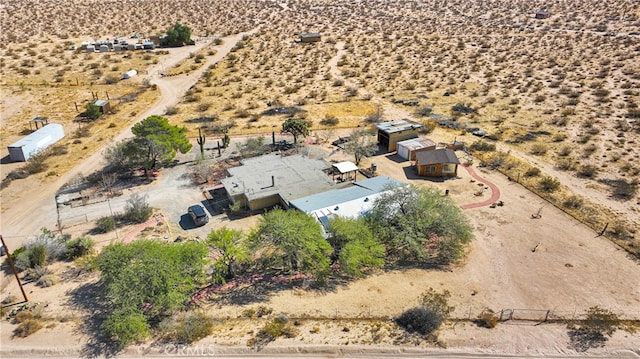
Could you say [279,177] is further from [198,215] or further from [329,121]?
[329,121]

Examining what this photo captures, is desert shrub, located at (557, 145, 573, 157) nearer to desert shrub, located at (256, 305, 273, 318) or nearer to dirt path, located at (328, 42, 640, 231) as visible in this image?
dirt path, located at (328, 42, 640, 231)

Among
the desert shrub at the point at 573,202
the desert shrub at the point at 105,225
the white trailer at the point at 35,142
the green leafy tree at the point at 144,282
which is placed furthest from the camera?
the white trailer at the point at 35,142

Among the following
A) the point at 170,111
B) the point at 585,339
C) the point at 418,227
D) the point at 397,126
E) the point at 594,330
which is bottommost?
the point at 585,339

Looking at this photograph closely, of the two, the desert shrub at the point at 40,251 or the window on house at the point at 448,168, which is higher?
the window on house at the point at 448,168

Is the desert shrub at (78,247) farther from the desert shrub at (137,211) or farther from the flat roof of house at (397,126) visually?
the flat roof of house at (397,126)

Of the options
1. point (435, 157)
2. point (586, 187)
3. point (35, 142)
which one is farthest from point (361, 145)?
point (35, 142)

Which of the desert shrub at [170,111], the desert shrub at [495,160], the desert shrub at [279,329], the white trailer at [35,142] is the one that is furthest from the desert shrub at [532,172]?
the white trailer at [35,142]

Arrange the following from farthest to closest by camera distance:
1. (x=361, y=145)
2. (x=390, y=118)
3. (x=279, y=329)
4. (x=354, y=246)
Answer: (x=390, y=118) < (x=361, y=145) < (x=354, y=246) < (x=279, y=329)
